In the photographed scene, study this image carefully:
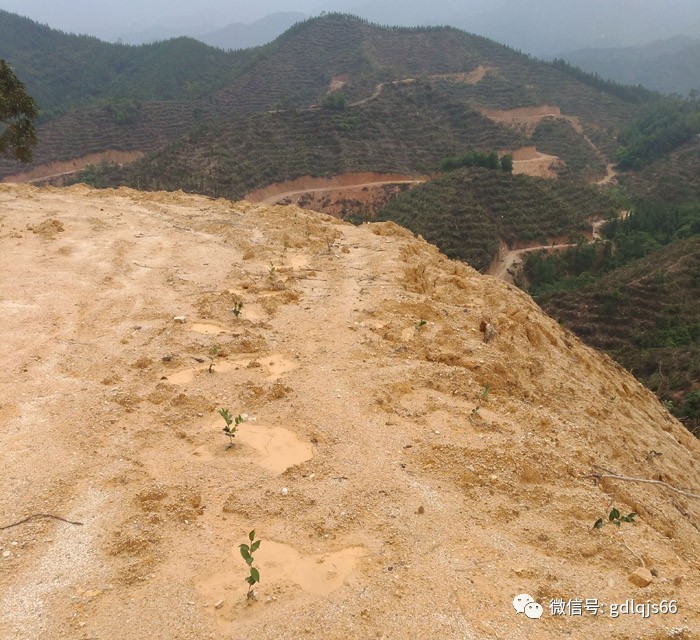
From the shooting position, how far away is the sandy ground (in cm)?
378

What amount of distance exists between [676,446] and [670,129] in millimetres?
62790

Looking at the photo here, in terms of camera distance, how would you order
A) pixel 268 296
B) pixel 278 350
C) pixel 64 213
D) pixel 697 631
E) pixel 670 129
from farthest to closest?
pixel 670 129 → pixel 64 213 → pixel 268 296 → pixel 278 350 → pixel 697 631

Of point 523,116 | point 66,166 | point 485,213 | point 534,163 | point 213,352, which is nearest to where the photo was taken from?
point 213,352

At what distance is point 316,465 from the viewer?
205 inches

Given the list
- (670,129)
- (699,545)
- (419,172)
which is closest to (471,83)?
(670,129)

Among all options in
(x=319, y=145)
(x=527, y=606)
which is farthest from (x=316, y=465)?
(x=319, y=145)

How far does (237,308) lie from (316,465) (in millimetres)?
3858

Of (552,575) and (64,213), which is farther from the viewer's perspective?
(64,213)

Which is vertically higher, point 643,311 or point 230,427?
point 230,427

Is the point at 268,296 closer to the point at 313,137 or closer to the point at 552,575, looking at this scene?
the point at 552,575

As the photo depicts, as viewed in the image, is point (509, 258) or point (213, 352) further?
point (509, 258)

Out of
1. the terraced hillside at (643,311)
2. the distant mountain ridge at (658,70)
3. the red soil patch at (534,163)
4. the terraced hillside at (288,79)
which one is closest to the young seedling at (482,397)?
the terraced hillside at (643,311)

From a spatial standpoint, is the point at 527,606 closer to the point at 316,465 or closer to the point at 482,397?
the point at 316,465

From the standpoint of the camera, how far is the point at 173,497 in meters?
4.73
